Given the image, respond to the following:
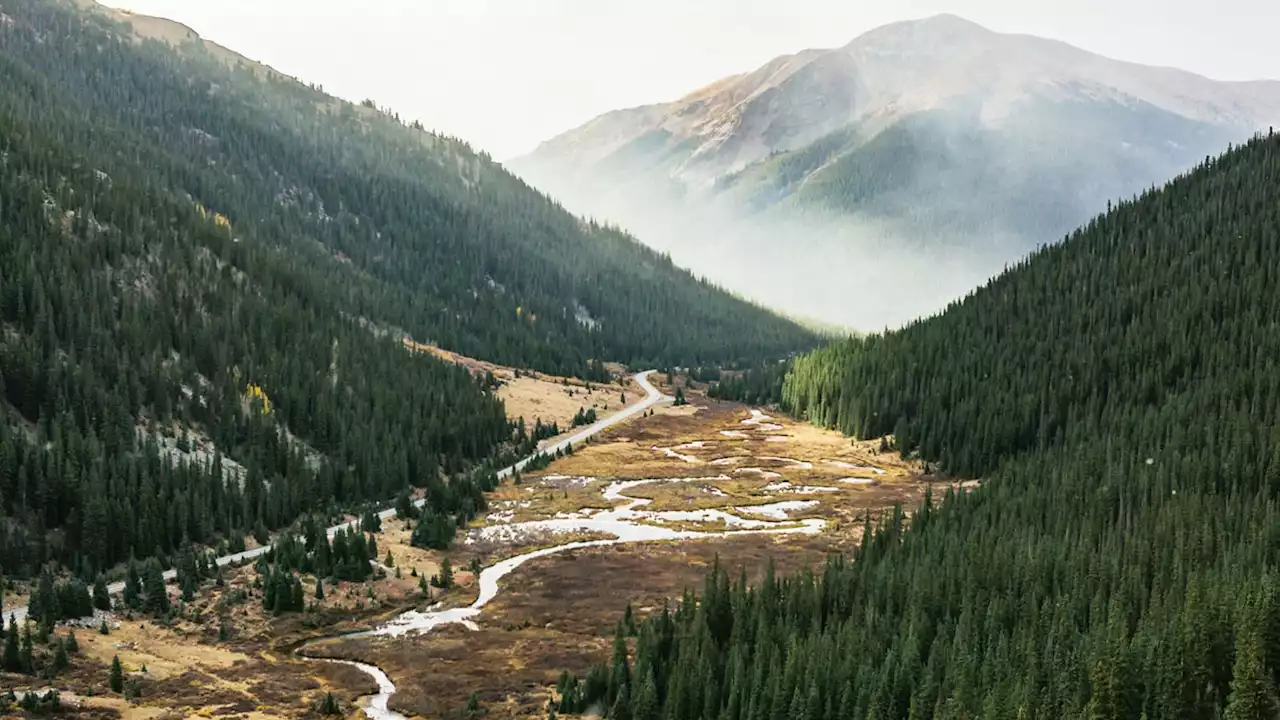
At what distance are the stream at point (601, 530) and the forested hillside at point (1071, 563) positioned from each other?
Result: 815 inches

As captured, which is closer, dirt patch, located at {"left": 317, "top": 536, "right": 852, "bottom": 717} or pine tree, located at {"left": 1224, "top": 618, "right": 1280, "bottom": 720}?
pine tree, located at {"left": 1224, "top": 618, "right": 1280, "bottom": 720}

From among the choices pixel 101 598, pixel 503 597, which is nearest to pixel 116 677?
pixel 101 598

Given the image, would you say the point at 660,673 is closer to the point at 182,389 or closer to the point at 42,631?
the point at 42,631

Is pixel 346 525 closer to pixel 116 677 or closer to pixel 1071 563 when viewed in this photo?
pixel 116 677

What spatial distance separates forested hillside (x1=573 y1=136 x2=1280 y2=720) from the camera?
55438 mm

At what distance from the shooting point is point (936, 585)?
75625 mm

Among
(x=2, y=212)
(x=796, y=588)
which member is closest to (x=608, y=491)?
(x=796, y=588)

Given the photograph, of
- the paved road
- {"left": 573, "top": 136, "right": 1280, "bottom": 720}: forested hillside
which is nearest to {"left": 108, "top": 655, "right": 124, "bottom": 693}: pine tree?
the paved road

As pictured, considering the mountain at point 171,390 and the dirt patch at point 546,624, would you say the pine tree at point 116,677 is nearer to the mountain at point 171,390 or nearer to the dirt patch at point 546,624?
the dirt patch at point 546,624

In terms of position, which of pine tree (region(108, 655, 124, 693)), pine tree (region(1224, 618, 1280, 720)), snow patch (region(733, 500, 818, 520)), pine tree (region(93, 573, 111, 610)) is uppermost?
pine tree (region(1224, 618, 1280, 720))

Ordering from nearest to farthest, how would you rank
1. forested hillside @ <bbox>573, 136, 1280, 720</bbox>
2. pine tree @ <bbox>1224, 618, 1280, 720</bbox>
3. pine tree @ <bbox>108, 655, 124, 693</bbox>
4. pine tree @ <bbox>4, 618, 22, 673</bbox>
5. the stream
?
1. pine tree @ <bbox>1224, 618, 1280, 720</bbox>
2. forested hillside @ <bbox>573, 136, 1280, 720</bbox>
3. pine tree @ <bbox>108, 655, 124, 693</bbox>
4. pine tree @ <bbox>4, 618, 22, 673</bbox>
5. the stream

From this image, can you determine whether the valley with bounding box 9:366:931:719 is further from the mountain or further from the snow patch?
the mountain

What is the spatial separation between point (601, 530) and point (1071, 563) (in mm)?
57224

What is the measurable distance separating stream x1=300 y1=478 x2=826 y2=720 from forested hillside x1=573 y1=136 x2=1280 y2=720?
20701 millimetres
